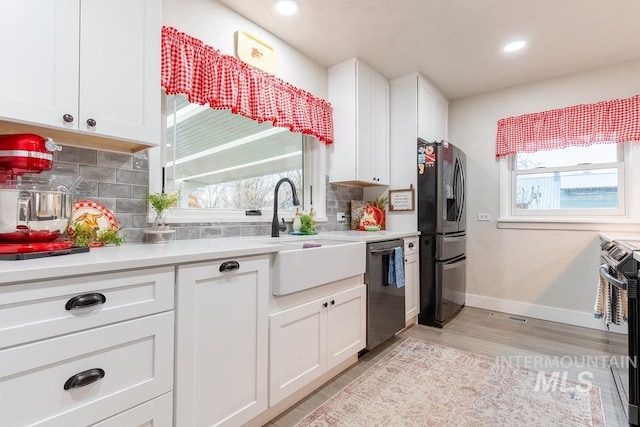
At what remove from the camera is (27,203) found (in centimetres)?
112

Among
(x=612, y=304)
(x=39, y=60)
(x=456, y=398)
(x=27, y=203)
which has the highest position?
(x=39, y=60)

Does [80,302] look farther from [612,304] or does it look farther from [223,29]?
[612,304]

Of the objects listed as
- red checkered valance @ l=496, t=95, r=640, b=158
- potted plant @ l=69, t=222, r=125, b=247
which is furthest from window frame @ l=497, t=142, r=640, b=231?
potted plant @ l=69, t=222, r=125, b=247

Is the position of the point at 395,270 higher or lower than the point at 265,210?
lower

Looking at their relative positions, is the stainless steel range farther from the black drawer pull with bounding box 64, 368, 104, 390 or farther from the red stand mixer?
the red stand mixer

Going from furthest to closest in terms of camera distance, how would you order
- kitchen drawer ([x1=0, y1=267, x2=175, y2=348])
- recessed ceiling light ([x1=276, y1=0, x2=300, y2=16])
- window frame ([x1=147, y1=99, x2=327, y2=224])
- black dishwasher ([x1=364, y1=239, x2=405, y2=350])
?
black dishwasher ([x1=364, y1=239, x2=405, y2=350]) → recessed ceiling light ([x1=276, y1=0, x2=300, y2=16]) → window frame ([x1=147, y1=99, x2=327, y2=224]) → kitchen drawer ([x1=0, y1=267, x2=175, y2=348])

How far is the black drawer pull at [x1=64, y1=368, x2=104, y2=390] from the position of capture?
0.91 m

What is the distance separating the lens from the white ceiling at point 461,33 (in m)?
2.10

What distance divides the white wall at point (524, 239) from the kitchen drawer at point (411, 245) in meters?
1.06

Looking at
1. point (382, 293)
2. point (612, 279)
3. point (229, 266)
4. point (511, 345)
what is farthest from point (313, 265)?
point (511, 345)

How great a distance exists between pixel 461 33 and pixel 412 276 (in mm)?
2094

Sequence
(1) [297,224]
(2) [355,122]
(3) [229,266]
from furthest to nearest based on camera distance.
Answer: (2) [355,122]
(1) [297,224]
(3) [229,266]

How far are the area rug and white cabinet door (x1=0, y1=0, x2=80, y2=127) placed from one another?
5.95 ft

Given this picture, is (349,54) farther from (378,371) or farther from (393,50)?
(378,371)
